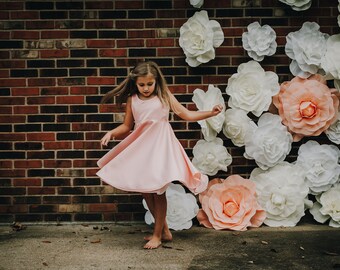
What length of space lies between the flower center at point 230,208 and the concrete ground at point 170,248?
174 millimetres

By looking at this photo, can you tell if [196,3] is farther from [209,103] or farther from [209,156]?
[209,156]

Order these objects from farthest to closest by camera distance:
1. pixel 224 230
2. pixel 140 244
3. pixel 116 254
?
pixel 224 230 → pixel 140 244 → pixel 116 254

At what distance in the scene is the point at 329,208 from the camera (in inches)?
178

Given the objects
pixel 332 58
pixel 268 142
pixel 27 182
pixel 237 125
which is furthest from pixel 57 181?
pixel 332 58

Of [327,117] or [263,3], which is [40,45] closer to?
[263,3]

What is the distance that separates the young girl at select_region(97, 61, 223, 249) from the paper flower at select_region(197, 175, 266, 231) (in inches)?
21.5

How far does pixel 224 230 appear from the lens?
4418 millimetres

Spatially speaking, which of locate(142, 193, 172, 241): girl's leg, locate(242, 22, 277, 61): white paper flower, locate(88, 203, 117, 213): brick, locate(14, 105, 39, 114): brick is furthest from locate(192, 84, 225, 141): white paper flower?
locate(14, 105, 39, 114): brick

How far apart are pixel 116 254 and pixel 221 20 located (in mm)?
2285

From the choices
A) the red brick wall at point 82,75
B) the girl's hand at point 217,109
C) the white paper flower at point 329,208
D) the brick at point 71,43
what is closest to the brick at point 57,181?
the red brick wall at point 82,75

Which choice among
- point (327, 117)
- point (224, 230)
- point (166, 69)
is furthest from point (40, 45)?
point (327, 117)

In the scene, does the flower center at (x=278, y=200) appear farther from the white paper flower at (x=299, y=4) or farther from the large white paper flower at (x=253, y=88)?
the white paper flower at (x=299, y=4)

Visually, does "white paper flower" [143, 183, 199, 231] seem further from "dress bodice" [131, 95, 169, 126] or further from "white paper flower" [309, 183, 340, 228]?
"white paper flower" [309, 183, 340, 228]

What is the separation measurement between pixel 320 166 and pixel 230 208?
91 cm
